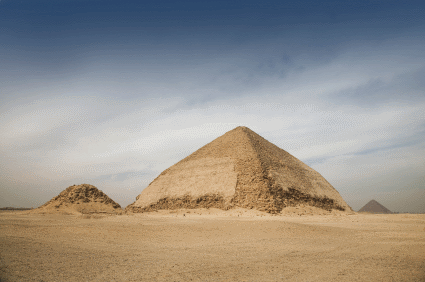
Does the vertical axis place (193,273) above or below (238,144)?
below

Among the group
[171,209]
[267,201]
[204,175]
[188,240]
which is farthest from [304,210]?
[188,240]

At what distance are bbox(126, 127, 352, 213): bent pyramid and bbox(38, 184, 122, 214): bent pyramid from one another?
13.8ft

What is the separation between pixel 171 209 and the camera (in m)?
30.0

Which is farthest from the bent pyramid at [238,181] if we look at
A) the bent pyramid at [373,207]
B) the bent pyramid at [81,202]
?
the bent pyramid at [373,207]

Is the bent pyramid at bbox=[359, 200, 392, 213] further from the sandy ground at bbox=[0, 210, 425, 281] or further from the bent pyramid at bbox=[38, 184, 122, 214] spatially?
the sandy ground at bbox=[0, 210, 425, 281]

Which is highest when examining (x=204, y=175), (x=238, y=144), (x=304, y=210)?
(x=238, y=144)

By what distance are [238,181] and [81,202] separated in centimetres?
1830

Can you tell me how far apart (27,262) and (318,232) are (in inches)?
414

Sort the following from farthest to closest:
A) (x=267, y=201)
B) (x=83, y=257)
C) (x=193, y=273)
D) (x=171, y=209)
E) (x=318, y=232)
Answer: (x=171, y=209) → (x=267, y=201) → (x=318, y=232) → (x=83, y=257) → (x=193, y=273)

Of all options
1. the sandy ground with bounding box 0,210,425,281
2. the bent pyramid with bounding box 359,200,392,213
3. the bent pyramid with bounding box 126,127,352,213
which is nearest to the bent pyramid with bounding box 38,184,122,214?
the bent pyramid with bounding box 126,127,352,213

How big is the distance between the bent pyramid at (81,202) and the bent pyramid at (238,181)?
4206mm

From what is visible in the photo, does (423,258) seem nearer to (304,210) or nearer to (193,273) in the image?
(193,273)

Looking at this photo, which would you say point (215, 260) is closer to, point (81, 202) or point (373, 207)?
point (81, 202)

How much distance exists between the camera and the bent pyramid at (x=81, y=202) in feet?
Answer: 90.8
